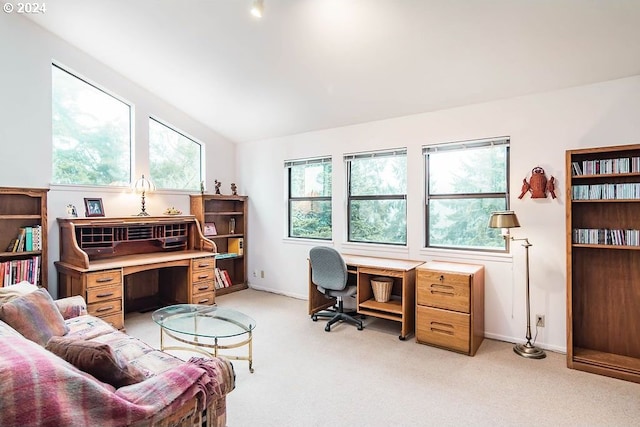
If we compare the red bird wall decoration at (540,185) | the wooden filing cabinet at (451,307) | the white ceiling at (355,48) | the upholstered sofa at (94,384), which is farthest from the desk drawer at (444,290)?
the upholstered sofa at (94,384)

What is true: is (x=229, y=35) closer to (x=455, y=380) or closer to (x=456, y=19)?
(x=456, y=19)

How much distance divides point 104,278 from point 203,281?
115 centimetres

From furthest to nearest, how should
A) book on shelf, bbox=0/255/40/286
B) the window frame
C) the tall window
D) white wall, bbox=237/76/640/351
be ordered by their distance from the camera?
the window frame → the tall window → book on shelf, bbox=0/255/40/286 → white wall, bbox=237/76/640/351

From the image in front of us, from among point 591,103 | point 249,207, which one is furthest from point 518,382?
point 249,207

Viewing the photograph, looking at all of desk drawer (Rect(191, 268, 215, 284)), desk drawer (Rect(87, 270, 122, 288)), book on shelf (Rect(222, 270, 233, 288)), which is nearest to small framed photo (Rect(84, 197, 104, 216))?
desk drawer (Rect(87, 270, 122, 288))

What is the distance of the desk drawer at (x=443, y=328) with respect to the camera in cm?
300

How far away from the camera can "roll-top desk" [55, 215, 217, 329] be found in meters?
3.39

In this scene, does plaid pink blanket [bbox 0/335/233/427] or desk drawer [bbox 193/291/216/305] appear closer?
plaid pink blanket [bbox 0/335/233/427]

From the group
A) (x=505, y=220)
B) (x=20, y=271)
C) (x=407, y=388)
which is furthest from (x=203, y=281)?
(x=505, y=220)

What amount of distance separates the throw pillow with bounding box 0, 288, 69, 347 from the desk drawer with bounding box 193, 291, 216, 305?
6.33ft

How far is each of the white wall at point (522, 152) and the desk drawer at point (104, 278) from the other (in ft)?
8.19

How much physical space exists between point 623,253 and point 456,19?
7.63 feet

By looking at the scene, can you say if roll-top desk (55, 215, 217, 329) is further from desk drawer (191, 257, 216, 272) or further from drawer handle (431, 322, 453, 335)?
drawer handle (431, 322, 453, 335)

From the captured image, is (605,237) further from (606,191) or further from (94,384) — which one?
(94,384)
